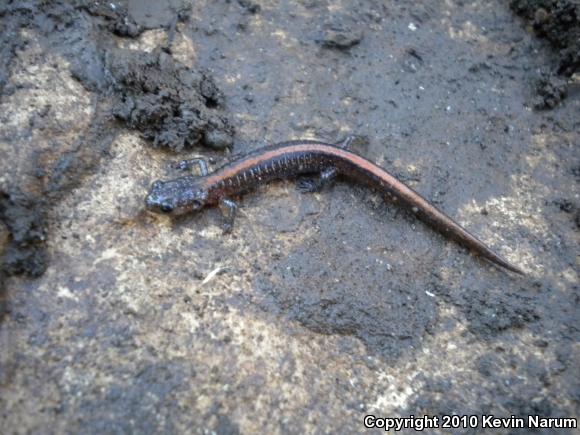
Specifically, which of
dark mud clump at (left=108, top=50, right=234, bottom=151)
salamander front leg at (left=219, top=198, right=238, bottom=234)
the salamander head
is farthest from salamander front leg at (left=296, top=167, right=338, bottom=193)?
the salamander head

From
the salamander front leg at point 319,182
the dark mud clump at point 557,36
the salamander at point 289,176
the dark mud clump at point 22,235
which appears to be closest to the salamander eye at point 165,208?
the salamander at point 289,176

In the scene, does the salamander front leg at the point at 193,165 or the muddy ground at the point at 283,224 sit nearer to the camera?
the muddy ground at the point at 283,224

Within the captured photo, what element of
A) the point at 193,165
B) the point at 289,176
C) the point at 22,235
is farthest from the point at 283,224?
the point at 22,235

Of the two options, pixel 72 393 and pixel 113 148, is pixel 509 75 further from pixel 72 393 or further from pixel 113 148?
pixel 72 393

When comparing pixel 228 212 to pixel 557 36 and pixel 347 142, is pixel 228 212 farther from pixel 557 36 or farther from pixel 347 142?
pixel 557 36

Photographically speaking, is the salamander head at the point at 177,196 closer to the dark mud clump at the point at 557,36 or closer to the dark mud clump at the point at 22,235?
the dark mud clump at the point at 22,235

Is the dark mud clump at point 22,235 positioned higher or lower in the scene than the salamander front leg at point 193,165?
lower

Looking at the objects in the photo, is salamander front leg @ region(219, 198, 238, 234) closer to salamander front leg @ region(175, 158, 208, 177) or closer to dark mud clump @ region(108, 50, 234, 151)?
salamander front leg @ region(175, 158, 208, 177)
